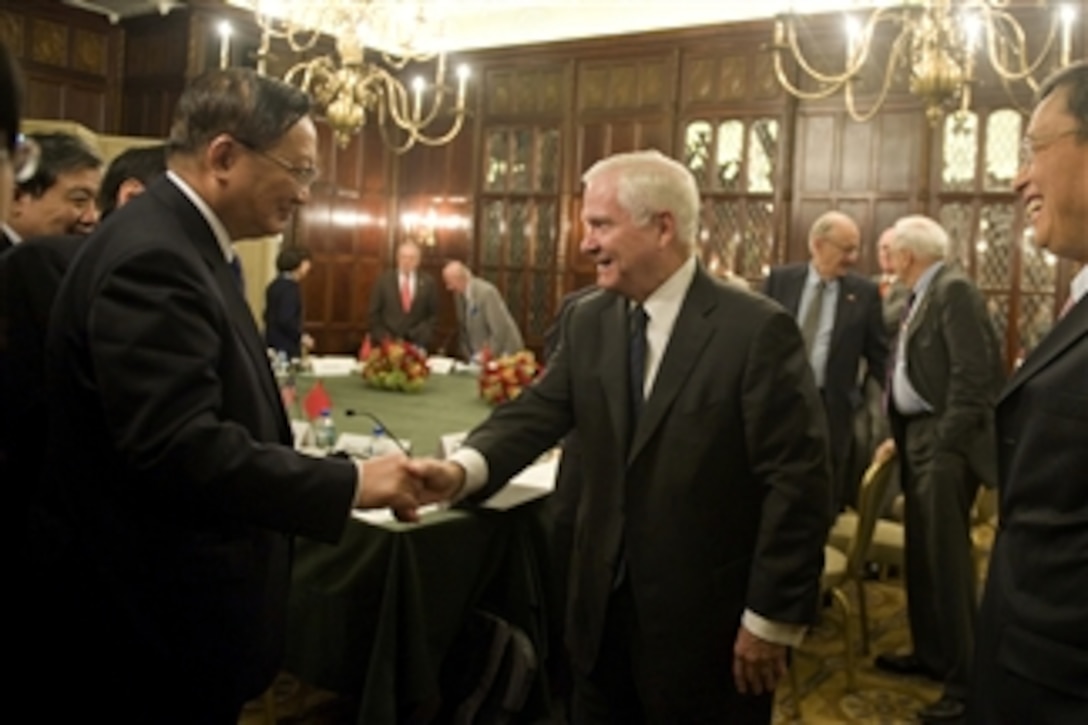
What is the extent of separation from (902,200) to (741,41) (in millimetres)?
1970

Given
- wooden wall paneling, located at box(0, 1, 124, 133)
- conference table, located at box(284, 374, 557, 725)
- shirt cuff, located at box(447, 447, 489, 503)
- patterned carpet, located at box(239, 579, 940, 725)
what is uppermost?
wooden wall paneling, located at box(0, 1, 124, 133)

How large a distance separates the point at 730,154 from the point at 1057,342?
24.4 ft

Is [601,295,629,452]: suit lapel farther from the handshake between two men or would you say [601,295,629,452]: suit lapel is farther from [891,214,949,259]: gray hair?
[891,214,949,259]: gray hair

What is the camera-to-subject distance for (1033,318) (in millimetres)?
7762

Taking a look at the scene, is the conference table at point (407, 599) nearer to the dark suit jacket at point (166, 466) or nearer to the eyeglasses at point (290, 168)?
the dark suit jacket at point (166, 466)

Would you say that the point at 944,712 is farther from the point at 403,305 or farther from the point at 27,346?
the point at 403,305

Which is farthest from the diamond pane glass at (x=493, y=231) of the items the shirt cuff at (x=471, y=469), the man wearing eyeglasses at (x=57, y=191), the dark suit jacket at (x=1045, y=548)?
the dark suit jacket at (x=1045, y=548)

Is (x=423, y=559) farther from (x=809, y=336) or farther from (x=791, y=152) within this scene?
(x=791, y=152)

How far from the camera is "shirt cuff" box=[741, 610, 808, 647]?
6.54 feet

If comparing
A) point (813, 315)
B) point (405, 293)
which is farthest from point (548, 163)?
point (813, 315)

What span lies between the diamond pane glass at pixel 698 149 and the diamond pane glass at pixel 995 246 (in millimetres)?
2350

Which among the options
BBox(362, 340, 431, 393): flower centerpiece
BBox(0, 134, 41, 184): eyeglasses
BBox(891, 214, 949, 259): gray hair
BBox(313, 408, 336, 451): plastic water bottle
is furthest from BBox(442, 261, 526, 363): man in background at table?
BBox(0, 134, 41, 184): eyeglasses

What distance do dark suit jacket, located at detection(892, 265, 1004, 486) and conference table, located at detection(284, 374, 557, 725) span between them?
1.71 meters

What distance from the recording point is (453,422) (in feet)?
14.8
